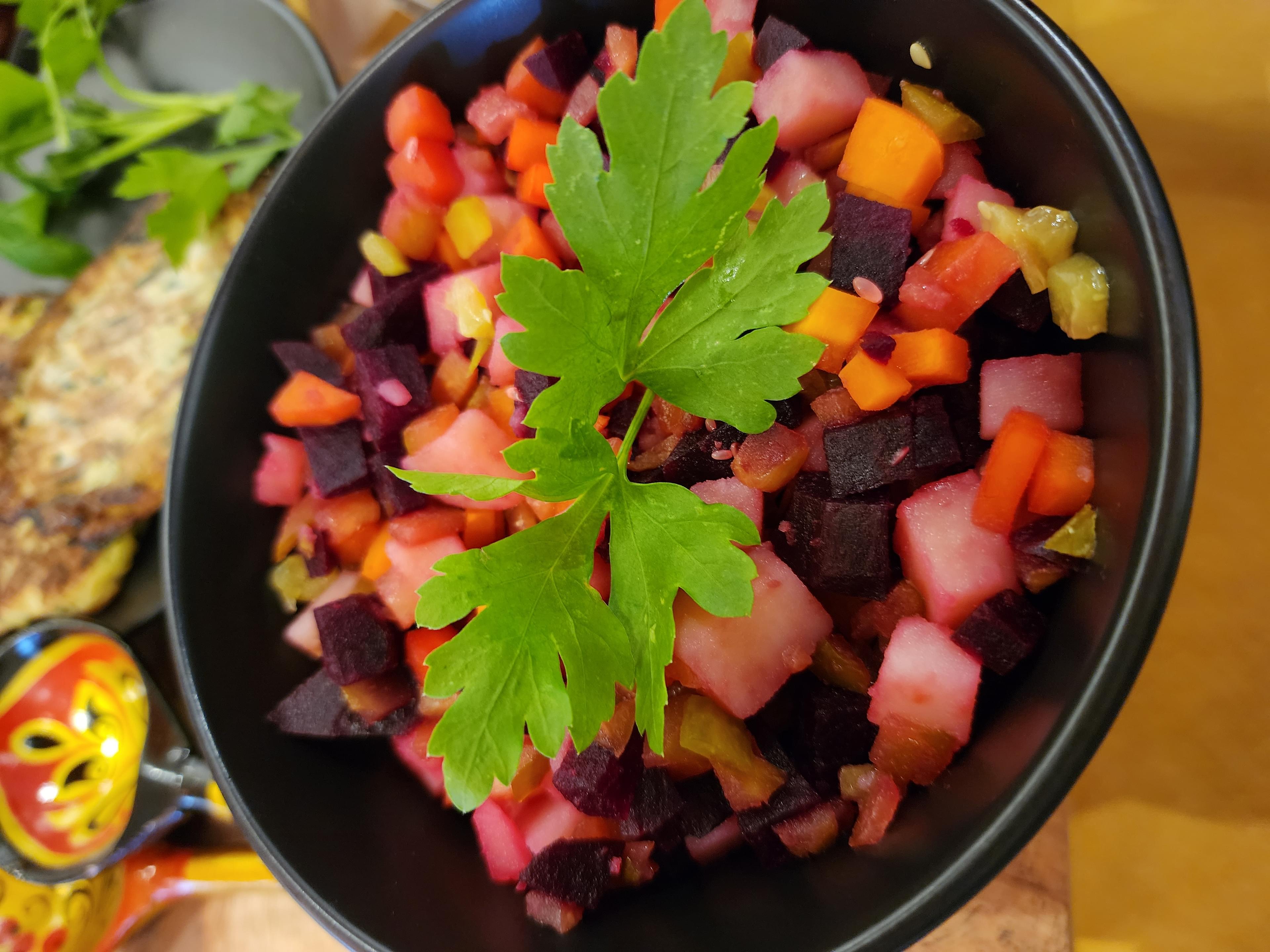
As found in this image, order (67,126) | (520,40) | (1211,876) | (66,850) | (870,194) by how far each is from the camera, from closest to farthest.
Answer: (870,194) < (1211,876) < (520,40) < (66,850) < (67,126)

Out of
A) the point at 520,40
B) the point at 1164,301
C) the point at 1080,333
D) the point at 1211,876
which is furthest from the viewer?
the point at 520,40

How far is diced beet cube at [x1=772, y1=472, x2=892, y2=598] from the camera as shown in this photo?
1.03 m

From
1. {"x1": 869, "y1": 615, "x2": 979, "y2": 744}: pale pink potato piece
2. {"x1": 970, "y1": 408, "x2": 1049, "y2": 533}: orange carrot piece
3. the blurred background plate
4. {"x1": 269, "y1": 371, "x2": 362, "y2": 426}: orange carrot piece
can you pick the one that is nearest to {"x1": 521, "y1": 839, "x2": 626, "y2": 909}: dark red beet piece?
{"x1": 869, "y1": 615, "x2": 979, "y2": 744}: pale pink potato piece

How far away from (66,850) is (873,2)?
2.25 m

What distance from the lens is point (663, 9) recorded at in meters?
1.25

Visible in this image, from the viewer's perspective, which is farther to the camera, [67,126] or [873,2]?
[67,126]

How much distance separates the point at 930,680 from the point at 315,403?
1090 mm

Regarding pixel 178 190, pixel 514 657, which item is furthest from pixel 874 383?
pixel 178 190

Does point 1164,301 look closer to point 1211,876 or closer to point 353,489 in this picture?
point 1211,876

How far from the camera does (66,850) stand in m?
1.80


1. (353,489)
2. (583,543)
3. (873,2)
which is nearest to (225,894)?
(353,489)

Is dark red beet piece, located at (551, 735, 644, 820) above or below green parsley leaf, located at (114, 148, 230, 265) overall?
below

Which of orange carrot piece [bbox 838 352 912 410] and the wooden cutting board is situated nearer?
orange carrot piece [bbox 838 352 912 410]

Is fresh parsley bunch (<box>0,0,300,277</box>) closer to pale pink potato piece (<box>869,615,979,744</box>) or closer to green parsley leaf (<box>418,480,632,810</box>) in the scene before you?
green parsley leaf (<box>418,480,632,810</box>)
